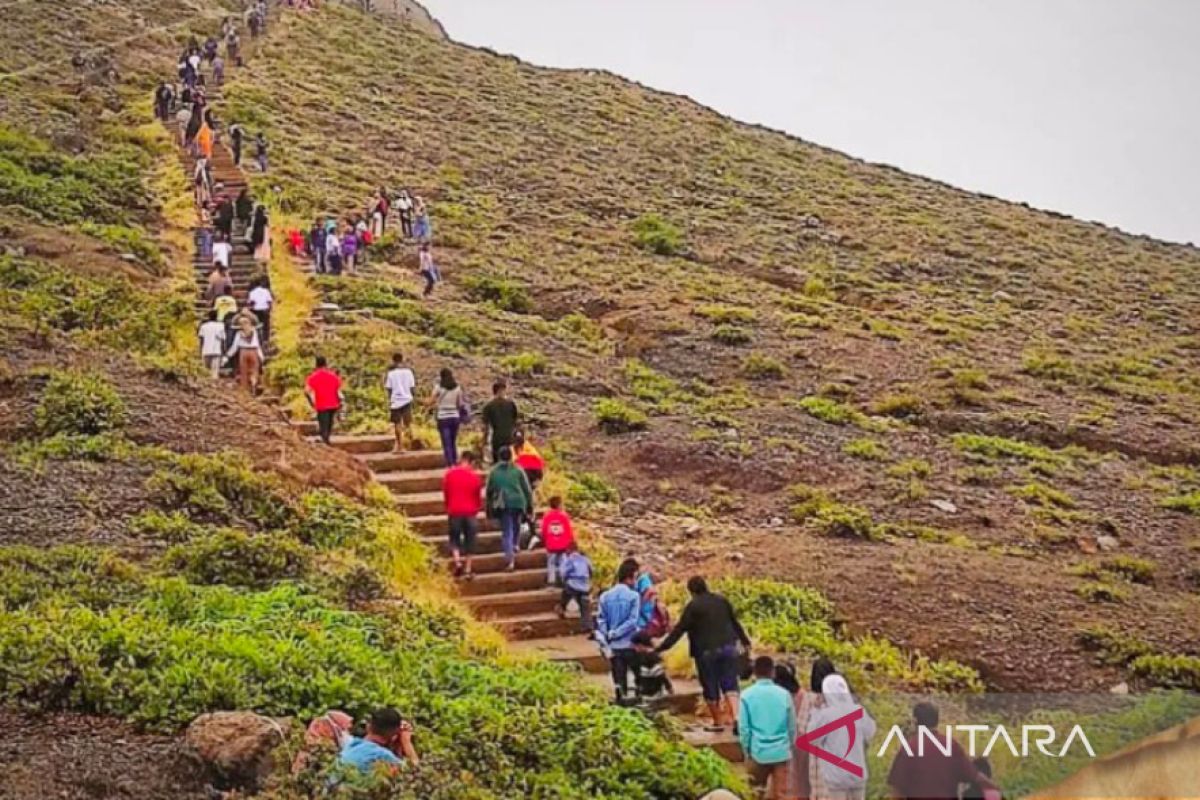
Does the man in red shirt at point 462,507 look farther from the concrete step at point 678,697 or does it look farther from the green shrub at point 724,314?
the green shrub at point 724,314

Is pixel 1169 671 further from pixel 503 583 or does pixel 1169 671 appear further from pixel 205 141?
pixel 205 141

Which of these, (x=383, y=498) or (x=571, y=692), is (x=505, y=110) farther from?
(x=571, y=692)

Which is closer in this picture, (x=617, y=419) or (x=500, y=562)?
(x=500, y=562)

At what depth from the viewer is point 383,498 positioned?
1488cm

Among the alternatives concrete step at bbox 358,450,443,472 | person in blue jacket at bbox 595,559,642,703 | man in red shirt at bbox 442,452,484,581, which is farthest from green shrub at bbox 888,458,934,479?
person in blue jacket at bbox 595,559,642,703

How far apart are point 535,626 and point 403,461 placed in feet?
13.9

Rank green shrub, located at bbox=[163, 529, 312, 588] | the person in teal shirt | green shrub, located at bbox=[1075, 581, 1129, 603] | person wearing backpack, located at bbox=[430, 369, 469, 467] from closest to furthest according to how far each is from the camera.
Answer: the person in teal shirt, green shrub, located at bbox=[163, 529, 312, 588], green shrub, located at bbox=[1075, 581, 1129, 603], person wearing backpack, located at bbox=[430, 369, 469, 467]

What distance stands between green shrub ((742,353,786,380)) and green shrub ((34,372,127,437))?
13.0m

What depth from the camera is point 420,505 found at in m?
15.2

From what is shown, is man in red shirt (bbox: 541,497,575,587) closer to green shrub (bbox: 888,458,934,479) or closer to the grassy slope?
the grassy slope

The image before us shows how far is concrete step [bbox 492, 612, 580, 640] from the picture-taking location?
1266cm

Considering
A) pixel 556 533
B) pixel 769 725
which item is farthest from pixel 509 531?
pixel 769 725

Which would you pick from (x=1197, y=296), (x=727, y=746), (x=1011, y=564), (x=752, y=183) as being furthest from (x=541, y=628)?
(x=752, y=183)

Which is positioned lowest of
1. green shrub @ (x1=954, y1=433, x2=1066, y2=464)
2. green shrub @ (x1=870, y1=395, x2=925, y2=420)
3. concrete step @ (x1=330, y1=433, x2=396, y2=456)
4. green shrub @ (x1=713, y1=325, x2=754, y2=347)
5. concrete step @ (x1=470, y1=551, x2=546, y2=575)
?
concrete step @ (x1=470, y1=551, x2=546, y2=575)
